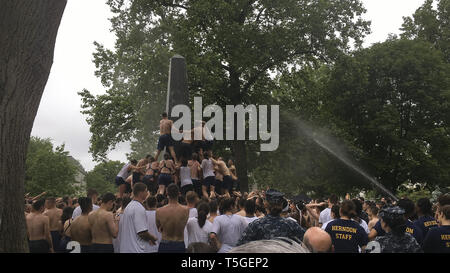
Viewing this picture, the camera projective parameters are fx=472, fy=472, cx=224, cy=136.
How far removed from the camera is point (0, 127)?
→ 16.2 feet

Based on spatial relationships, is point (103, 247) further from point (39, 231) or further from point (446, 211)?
point (446, 211)

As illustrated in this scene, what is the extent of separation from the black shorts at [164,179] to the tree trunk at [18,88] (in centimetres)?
945

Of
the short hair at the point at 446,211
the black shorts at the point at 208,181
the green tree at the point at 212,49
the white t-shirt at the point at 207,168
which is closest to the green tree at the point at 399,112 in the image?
the green tree at the point at 212,49

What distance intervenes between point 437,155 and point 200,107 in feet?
55.6

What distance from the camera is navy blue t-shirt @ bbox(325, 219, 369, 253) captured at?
5953mm

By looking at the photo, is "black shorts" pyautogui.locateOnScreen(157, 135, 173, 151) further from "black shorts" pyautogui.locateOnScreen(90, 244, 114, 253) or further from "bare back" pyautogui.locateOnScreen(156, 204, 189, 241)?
"black shorts" pyautogui.locateOnScreen(90, 244, 114, 253)

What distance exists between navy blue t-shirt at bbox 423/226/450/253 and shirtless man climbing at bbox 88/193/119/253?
14.4 feet

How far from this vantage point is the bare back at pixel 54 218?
9719mm

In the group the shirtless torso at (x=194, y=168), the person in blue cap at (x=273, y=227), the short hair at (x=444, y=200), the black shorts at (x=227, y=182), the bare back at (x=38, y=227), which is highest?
the shirtless torso at (x=194, y=168)

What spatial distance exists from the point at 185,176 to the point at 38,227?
22.8 feet

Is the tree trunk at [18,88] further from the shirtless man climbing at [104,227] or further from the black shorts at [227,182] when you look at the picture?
the black shorts at [227,182]

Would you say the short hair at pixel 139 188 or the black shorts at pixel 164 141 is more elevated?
the black shorts at pixel 164 141

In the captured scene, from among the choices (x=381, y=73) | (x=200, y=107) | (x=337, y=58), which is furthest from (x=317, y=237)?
(x=381, y=73)
